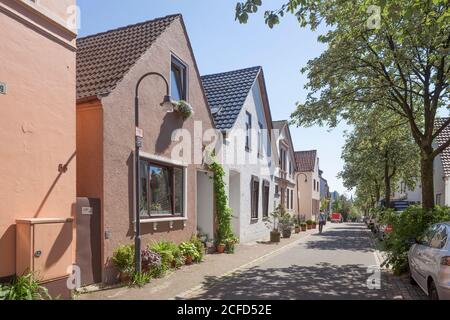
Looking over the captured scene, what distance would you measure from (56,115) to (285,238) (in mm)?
16678

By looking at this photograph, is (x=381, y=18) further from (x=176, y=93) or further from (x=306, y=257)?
(x=306, y=257)

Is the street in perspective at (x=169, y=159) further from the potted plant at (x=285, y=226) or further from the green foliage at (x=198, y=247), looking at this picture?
the potted plant at (x=285, y=226)

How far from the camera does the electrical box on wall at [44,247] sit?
6.20m

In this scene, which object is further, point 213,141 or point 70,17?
point 213,141

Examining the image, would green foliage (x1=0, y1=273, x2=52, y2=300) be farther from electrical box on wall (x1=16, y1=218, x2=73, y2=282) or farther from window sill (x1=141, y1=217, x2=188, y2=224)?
window sill (x1=141, y1=217, x2=188, y2=224)

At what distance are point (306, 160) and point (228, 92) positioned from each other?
28.0 m

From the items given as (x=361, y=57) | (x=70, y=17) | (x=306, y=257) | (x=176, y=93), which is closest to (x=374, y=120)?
(x=361, y=57)

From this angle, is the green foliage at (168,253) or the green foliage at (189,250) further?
the green foliage at (189,250)

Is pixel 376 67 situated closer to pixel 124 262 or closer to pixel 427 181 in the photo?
pixel 427 181

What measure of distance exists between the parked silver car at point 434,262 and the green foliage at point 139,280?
556cm

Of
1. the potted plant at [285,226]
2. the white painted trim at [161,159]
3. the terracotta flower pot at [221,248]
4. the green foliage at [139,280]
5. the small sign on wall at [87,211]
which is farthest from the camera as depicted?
the potted plant at [285,226]

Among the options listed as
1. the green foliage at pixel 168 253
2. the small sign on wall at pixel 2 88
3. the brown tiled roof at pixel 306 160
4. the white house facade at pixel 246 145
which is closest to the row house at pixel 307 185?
the brown tiled roof at pixel 306 160

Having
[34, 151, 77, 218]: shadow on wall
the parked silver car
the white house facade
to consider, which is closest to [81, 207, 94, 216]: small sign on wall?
[34, 151, 77, 218]: shadow on wall
